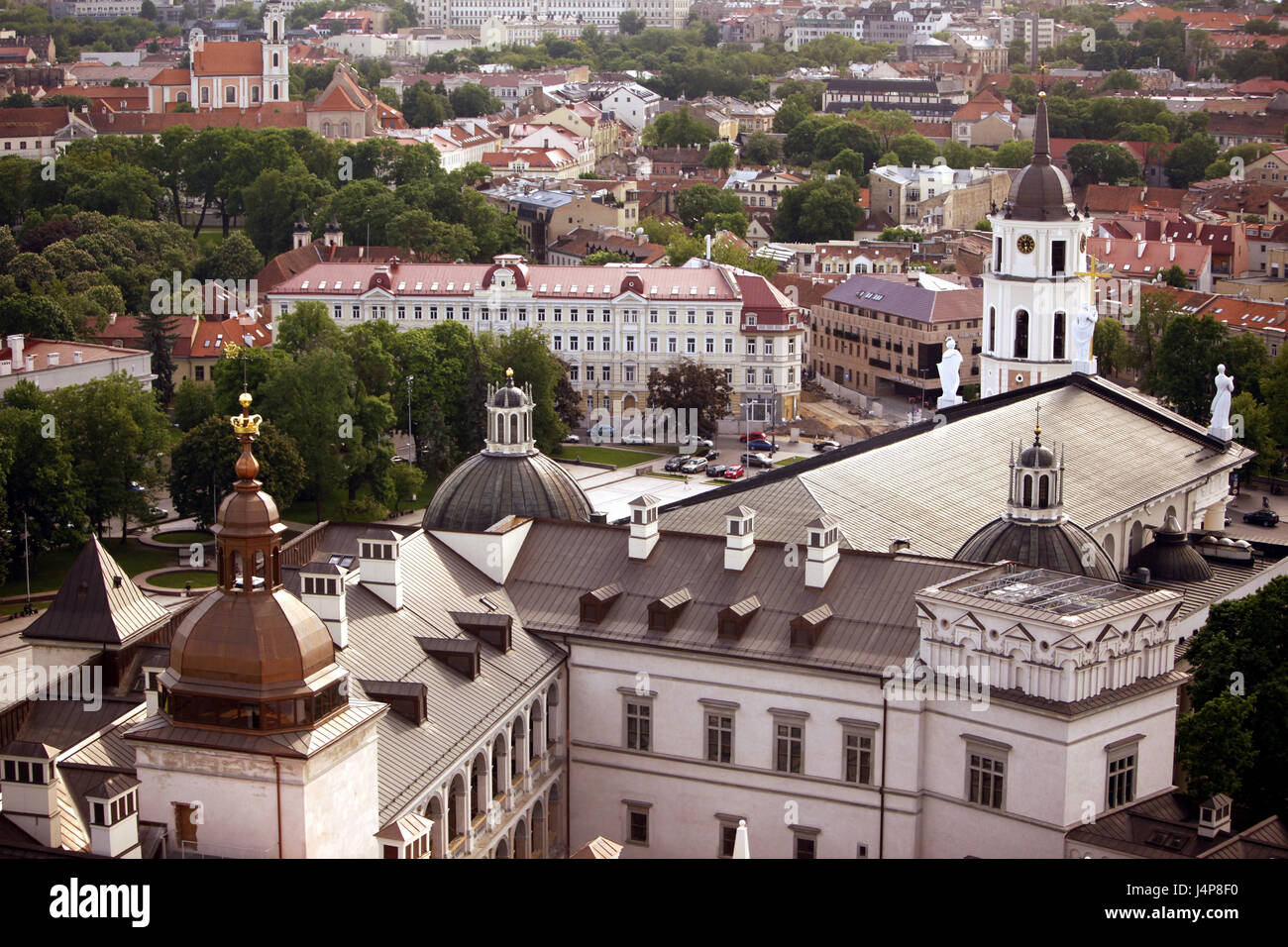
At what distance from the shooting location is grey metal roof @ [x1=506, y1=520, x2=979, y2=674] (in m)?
46.2

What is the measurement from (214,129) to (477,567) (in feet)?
429

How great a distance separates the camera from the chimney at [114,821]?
3381 cm

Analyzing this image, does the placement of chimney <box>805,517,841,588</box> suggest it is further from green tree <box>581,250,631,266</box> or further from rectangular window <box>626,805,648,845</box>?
green tree <box>581,250,631,266</box>

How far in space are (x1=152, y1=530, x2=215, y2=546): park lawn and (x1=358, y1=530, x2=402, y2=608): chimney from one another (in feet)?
133

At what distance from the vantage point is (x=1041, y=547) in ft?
167

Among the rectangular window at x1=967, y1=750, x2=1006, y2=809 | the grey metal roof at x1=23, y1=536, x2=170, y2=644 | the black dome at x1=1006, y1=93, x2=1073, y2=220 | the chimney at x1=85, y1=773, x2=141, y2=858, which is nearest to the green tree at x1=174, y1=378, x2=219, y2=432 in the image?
the grey metal roof at x1=23, y1=536, x2=170, y2=644

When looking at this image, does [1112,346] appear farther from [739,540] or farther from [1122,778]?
[1122,778]

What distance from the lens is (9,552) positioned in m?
77.1

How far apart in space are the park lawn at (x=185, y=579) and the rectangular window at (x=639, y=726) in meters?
32.5

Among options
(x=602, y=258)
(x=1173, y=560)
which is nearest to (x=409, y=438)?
(x=602, y=258)

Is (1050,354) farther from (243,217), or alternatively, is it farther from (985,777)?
(243,217)

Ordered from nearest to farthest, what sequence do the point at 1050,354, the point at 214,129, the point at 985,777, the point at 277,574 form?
the point at 277,574 < the point at 985,777 < the point at 1050,354 < the point at 214,129

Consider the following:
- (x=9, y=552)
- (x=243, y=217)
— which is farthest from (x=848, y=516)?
(x=243, y=217)

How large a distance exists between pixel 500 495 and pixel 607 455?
50.6 metres
